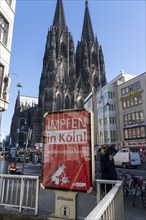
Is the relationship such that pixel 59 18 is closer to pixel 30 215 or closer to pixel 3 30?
pixel 3 30

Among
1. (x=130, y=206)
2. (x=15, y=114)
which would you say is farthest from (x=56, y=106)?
(x=130, y=206)

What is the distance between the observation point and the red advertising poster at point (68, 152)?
152 inches

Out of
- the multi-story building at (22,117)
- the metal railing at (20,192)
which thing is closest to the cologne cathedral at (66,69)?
the multi-story building at (22,117)

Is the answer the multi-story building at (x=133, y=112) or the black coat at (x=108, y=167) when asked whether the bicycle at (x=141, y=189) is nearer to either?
the black coat at (x=108, y=167)

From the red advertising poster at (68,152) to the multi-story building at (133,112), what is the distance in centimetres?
3387

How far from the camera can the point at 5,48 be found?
14312 mm

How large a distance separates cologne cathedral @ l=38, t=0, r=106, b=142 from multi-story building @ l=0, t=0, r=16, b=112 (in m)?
46.6

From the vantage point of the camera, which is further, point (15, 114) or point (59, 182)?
point (15, 114)

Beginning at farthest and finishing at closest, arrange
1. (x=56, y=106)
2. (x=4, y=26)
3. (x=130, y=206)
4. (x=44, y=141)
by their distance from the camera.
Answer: (x=56, y=106) < (x=4, y=26) < (x=130, y=206) < (x=44, y=141)

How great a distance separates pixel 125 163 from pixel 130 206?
51.1 ft

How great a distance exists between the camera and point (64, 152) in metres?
4.04

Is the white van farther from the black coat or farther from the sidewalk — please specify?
the black coat

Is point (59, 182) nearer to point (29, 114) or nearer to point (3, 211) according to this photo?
point (3, 211)

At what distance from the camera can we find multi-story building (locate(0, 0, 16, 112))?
13.9 meters
